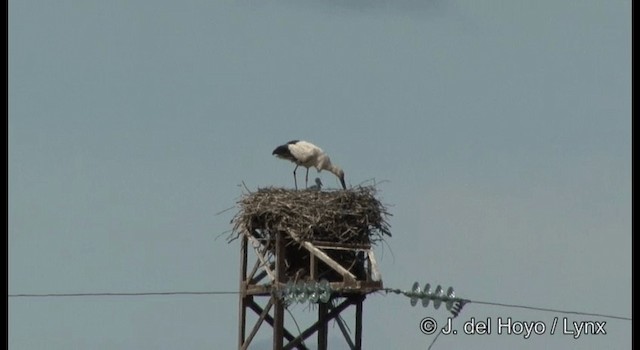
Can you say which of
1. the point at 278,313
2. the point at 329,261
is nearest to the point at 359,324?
the point at 278,313

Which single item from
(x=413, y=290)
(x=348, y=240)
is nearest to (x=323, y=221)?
(x=348, y=240)

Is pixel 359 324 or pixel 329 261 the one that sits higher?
pixel 329 261

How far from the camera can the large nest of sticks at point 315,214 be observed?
106 ft

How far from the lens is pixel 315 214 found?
1277 inches

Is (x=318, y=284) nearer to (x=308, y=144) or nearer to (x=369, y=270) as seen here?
(x=369, y=270)

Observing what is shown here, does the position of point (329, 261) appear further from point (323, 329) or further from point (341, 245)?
point (323, 329)

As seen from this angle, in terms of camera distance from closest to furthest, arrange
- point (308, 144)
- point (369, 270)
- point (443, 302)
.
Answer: point (443, 302), point (369, 270), point (308, 144)

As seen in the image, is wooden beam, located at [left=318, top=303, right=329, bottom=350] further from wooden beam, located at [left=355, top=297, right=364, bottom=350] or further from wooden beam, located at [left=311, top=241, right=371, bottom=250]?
wooden beam, located at [left=311, top=241, right=371, bottom=250]

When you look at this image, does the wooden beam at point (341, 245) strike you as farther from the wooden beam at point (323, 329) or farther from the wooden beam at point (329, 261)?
the wooden beam at point (323, 329)

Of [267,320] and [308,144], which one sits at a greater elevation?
[308,144]

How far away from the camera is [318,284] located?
31.6 metres

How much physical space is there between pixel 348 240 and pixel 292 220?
695 millimetres

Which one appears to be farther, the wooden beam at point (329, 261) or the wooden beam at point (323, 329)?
the wooden beam at point (323, 329)
